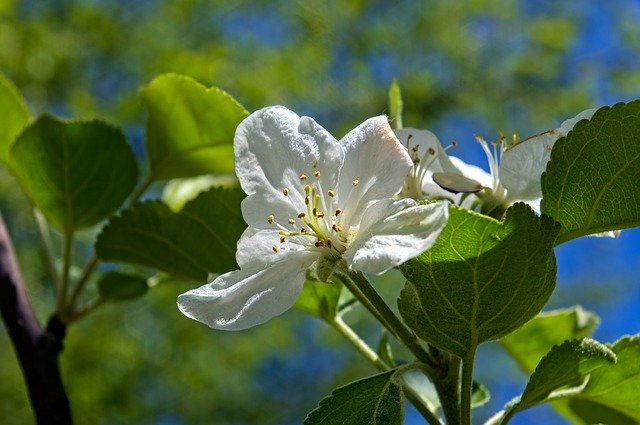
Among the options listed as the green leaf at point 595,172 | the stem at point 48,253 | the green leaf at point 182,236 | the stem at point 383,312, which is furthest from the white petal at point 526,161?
the stem at point 48,253

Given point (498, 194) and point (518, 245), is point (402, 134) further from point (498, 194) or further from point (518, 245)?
point (518, 245)

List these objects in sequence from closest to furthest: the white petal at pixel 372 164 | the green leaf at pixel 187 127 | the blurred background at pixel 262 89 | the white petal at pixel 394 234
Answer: the white petal at pixel 394 234, the white petal at pixel 372 164, the green leaf at pixel 187 127, the blurred background at pixel 262 89

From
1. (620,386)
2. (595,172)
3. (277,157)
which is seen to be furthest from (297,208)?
(620,386)

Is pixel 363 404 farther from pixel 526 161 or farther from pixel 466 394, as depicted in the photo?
pixel 526 161

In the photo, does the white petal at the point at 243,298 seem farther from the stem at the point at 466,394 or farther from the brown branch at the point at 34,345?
the brown branch at the point at 34,345

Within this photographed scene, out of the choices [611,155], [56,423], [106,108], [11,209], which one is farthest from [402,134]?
[106,108]

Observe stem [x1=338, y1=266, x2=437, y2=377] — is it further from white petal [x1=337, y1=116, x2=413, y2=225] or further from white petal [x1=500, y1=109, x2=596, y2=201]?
white petal [x1=500, y1=109, x2=596, y2=201]
